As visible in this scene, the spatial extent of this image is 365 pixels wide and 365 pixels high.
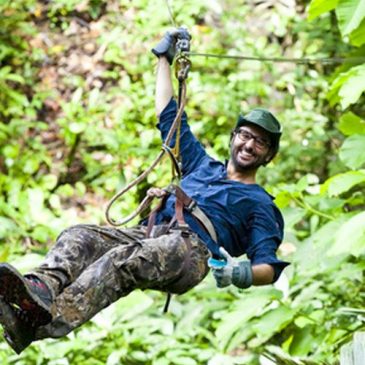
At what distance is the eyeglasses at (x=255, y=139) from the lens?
3.95 m

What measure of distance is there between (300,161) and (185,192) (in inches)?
158

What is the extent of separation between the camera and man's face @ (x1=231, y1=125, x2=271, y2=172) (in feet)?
12.9

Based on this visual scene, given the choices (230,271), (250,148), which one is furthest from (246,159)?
(230,271)

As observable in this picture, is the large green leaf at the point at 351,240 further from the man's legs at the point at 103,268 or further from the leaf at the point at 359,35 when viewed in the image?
the leaf at the point at 359,35

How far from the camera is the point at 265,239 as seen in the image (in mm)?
3758

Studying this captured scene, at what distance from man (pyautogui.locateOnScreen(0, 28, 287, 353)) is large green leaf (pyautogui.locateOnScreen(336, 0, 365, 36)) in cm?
50

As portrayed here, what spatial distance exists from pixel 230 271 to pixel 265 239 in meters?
0.28

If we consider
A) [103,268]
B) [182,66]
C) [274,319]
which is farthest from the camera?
[274,319]

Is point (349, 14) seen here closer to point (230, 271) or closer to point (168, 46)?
point (168, 46)

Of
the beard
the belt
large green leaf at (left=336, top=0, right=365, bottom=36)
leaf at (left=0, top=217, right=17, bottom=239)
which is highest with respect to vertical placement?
large green leaf at (left=336, top=0, right=365, bottom=36)

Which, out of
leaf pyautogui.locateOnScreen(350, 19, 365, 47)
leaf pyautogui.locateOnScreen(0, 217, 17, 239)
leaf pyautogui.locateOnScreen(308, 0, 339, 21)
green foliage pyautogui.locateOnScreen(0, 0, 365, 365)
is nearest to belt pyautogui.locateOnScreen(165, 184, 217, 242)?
leaf pyautogui.locateOnScreen(308, 0, 339, 21)

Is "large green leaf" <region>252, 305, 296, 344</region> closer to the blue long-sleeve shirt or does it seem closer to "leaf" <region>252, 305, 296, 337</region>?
"leaf" <region>252, 305, 296, 337</region>

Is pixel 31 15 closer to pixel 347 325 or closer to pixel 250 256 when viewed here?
pixel 347 325

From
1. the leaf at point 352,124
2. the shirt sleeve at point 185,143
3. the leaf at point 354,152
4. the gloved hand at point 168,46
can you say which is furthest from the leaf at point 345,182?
the gloved hand at point 168,46
